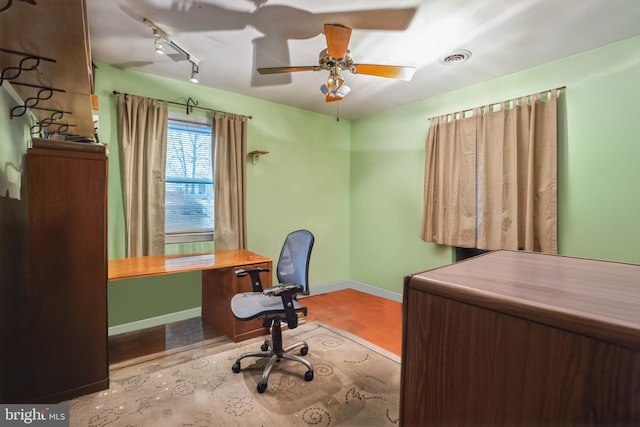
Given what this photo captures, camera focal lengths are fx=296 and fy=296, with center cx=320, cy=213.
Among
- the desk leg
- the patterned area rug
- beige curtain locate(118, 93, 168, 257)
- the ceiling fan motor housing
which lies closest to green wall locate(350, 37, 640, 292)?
the ceiling fan motor housing

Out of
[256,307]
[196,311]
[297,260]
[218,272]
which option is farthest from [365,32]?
[196,311]

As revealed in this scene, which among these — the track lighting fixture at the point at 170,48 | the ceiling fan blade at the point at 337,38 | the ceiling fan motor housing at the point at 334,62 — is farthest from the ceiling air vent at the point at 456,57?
the track lighting fixture at the point at 170,48

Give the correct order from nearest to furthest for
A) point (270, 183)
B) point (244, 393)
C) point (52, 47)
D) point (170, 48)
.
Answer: point (52, 47), point (244, 393), point (170, 48), point (270, 183)

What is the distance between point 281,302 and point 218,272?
37.2 inches

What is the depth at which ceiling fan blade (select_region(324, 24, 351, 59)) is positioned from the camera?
1831 millimetres

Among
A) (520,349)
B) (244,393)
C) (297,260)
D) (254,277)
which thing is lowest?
(244,393)

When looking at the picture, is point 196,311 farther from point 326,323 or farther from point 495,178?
point 495,178

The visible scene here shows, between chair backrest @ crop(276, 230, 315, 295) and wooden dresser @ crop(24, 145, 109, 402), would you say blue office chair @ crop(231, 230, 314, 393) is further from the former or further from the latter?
wooden dresser @ crop(24, 145, 109, 402)

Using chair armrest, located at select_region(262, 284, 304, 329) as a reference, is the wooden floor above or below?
below

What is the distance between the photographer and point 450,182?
3.26 metres

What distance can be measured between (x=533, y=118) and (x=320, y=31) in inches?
78.9

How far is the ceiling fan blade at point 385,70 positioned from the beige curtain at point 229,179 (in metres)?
1.65

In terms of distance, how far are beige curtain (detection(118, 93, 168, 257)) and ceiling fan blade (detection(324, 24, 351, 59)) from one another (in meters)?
1.89

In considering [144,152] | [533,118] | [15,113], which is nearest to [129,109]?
[144,152]
